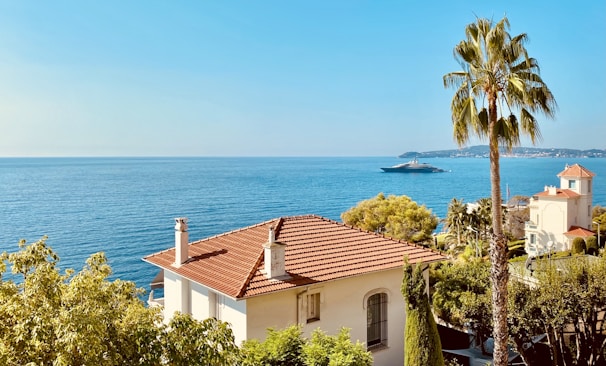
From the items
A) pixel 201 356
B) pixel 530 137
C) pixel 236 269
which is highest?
pixel 530 137

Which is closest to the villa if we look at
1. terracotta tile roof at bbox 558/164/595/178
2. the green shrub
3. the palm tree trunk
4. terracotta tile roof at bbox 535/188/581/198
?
the palm tree trunk

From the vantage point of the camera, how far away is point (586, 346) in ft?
→ 60.5

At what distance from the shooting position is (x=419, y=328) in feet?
48.3

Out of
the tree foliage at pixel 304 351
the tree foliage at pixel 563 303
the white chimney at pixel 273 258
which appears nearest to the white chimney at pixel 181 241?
the white chimney at pixel 273 258

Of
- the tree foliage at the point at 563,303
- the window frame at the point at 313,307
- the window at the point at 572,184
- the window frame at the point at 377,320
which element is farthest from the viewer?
the window at the point at 572,184

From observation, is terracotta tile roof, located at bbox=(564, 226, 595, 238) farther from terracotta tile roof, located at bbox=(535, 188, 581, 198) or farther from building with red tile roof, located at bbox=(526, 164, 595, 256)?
terracotta tile roof, located at bbox=(535, 188, 581, 198)

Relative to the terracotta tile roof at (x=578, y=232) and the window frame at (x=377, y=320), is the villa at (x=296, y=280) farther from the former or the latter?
the terracotta tile roof at (x=578, y=232)

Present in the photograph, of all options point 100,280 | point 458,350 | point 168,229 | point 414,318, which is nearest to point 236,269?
point 414,318

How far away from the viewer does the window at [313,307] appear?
16.2 meters

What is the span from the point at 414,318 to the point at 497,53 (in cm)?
870

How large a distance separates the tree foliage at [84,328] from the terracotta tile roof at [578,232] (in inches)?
2077

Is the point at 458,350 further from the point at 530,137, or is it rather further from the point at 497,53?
the point at 497,53

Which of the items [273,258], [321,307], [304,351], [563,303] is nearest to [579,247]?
[563,303]

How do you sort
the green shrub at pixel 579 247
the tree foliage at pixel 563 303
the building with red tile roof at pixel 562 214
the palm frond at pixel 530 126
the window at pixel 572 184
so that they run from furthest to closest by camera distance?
1. the window at pixel 572 184
2. the building with red tile roof at pixel 562 214
3. the green shrub at pixel 579 247
4. the tree foliage at pixel 563 303
5. the palm frond at pixel 530 126
